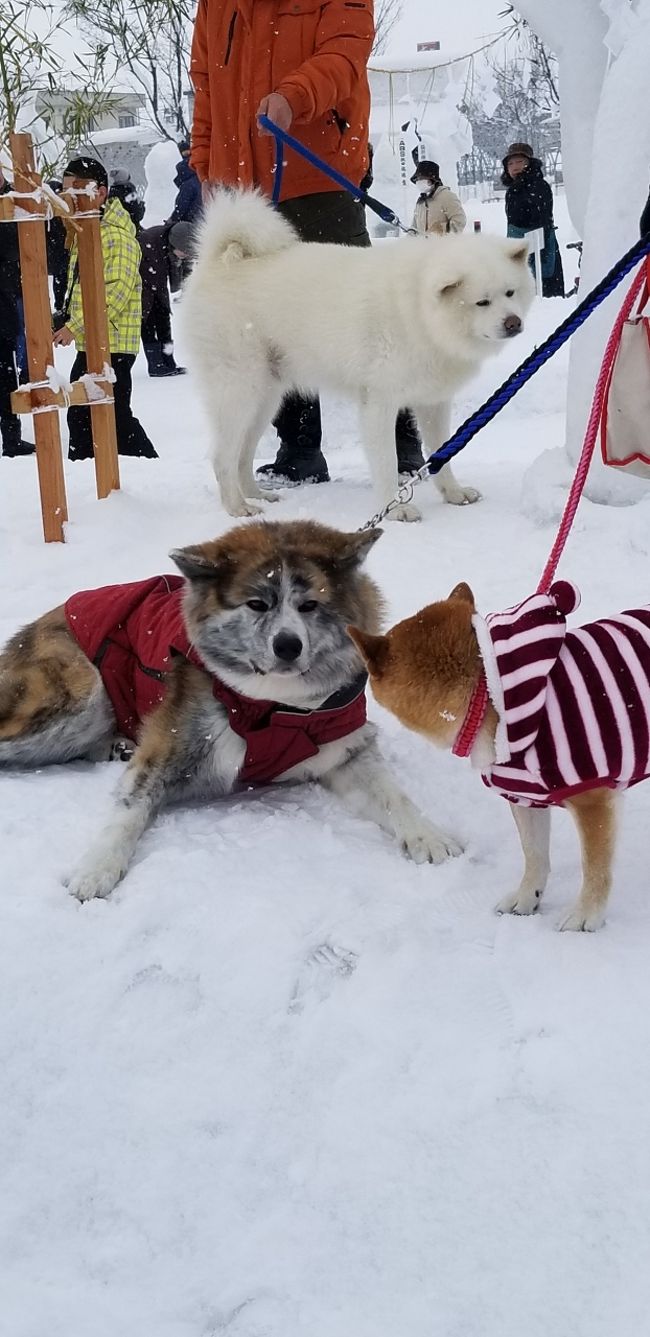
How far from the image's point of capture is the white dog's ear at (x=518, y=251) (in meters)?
4.87

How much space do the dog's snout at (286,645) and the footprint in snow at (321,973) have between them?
0.71m

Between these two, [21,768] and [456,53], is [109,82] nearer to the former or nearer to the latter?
[21,768]

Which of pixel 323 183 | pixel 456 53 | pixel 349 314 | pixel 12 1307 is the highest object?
pixel 456 53

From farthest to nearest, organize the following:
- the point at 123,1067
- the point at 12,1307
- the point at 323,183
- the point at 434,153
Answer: the point at 434,153
the point at 323,183
the point at 123,1067
the point at 12,1307

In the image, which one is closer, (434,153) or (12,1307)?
(12,1307)

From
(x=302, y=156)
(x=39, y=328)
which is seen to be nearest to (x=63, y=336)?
(x=39, y=328)

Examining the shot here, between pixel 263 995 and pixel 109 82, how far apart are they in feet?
15.5

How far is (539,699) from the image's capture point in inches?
72.9

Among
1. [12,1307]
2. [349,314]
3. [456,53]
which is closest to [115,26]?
[349,314]

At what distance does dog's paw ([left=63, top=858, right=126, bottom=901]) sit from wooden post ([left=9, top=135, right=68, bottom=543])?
2.74m

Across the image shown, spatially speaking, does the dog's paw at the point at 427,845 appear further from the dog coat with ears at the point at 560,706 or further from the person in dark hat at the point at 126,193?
the person in dark hat at the point at 126,193

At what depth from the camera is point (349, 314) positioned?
4.88 m

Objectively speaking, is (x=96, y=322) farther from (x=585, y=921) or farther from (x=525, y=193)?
(x=525, y=193)

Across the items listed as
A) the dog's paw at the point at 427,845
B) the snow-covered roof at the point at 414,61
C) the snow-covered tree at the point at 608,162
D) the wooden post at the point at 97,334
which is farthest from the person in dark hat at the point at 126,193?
the snow-covered roof at the point at 414,61
